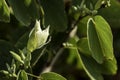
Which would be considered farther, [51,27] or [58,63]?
[58,63]

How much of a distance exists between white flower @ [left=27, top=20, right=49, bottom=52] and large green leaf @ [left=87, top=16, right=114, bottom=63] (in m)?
0.19

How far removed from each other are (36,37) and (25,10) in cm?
16

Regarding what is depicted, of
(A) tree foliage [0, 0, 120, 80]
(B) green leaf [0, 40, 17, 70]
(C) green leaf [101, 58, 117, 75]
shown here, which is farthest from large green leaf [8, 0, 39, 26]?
(C) green leaf [101, 58, 117, 75]

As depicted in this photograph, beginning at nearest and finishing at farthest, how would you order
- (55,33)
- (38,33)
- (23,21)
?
(38,33)
(23,21)
(55,33)

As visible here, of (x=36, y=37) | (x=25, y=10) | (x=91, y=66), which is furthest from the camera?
(x=91, y=66)

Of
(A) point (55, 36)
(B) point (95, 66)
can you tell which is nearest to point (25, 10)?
(A) point (55, 36)

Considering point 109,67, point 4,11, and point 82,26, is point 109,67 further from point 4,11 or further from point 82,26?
point 4,11

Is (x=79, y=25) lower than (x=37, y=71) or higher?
higher

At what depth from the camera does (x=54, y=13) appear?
1.37 m

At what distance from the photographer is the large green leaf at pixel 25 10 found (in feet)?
4.24

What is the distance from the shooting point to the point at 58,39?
1517 mm

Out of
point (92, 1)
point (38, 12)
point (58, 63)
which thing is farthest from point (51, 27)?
point (58, 63)

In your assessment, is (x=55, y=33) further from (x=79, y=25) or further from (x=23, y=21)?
(x=23, y=21)

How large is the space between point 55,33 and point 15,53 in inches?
8.9
